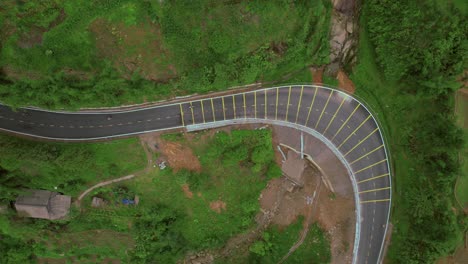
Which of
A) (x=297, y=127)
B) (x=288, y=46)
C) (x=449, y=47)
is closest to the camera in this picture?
(x=449, y=47)

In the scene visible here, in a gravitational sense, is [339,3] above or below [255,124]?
above

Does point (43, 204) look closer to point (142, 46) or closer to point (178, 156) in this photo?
point (178, 156)

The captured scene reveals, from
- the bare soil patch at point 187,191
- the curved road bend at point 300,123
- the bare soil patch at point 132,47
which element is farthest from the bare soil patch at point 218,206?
the bare soil patch at point 132,47

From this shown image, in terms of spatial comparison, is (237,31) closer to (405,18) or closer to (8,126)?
(405,18)

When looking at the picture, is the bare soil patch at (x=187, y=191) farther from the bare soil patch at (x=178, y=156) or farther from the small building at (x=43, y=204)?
the small building at (x=43, y=204)

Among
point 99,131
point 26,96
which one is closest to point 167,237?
point 99,131

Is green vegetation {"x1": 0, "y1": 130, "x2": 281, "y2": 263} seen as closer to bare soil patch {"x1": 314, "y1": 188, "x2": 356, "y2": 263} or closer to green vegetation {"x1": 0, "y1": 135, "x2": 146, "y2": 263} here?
green vegetation {"x1": 0, "y1": 135, "x2": 146, "y2": 263}

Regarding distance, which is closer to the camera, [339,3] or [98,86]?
[98,86]
